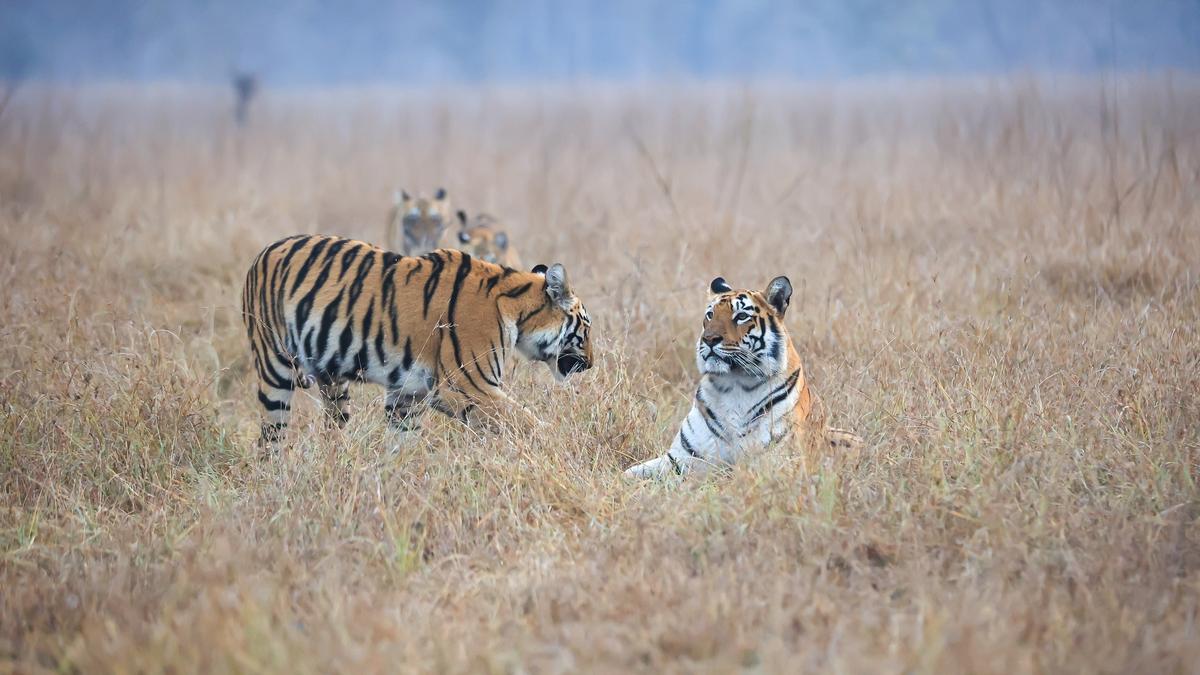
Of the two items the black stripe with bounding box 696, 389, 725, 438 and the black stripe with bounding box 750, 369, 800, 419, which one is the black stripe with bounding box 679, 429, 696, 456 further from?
the black stripe with bounding box 750, 369, 800, 419

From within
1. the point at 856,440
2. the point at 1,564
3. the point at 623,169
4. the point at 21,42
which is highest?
the point at 21,42

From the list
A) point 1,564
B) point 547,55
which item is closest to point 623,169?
point 1,564

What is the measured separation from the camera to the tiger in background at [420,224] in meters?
9.87

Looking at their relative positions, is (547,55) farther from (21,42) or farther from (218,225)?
(218,225)

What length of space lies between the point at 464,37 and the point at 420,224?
59.8 metres

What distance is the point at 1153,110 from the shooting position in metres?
9.57

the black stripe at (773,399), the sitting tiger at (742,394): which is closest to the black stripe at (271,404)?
the sitting tiger at (742,394)

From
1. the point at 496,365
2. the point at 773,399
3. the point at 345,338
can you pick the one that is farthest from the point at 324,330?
the point at 773,399

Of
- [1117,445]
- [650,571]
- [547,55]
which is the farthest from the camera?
[547,55]

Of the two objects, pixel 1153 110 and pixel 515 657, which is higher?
pixel 1153 110

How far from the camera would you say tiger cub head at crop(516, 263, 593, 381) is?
5207mm

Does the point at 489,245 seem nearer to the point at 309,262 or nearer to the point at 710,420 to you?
the point at 309,262

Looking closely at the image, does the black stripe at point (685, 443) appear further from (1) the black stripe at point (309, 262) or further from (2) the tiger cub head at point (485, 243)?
(2) the tiger cub head at point (485, 243)

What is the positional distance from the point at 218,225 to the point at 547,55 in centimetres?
5609
